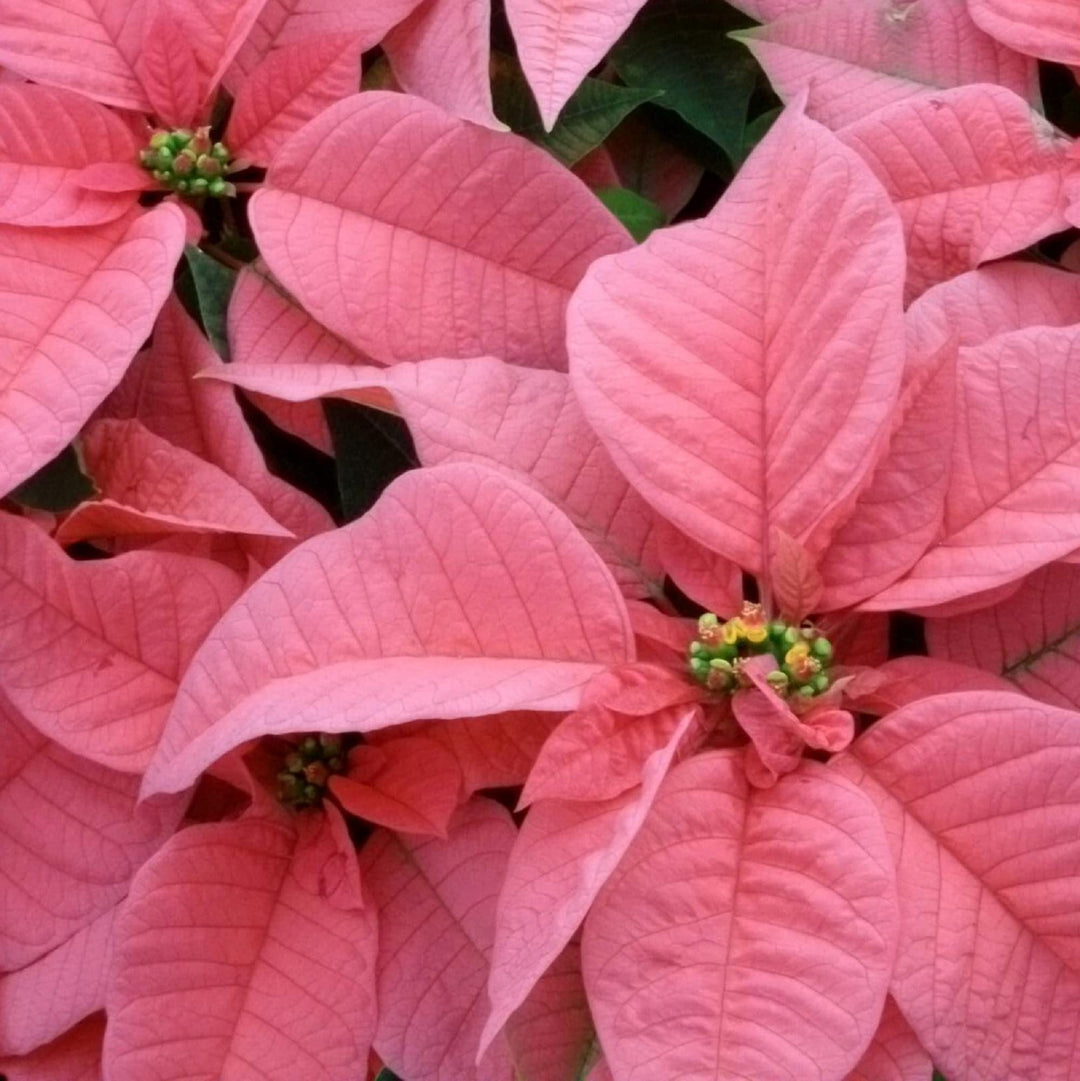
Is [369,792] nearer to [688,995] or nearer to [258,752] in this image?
[258,752]

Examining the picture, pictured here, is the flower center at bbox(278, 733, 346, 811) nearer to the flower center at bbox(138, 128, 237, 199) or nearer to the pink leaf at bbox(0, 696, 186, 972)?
the pink leaf at bbox(0, 696, 186, 972)

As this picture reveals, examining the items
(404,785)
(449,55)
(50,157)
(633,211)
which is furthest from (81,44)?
(404,785)

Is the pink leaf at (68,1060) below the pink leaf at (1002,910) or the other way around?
below

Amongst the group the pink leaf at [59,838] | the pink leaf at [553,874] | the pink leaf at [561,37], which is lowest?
the pink leaf at [59,838]

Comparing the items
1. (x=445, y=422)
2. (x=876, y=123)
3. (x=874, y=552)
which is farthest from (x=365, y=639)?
(x=876, y=123)

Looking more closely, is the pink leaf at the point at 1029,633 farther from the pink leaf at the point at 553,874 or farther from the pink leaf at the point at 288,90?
the pink leaf at the point at 288,90

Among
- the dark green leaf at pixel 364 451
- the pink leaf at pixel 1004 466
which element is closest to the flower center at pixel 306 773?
the dark green leaf at pixel 364 451

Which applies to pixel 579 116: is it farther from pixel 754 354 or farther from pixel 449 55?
pixel 754 354
